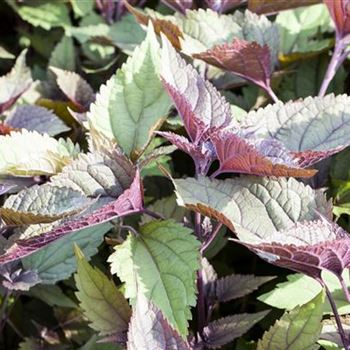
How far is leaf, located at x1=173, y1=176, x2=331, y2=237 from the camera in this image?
98cm

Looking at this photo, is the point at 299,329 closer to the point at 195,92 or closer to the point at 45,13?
the point at 195,92

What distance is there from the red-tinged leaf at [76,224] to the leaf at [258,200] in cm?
8

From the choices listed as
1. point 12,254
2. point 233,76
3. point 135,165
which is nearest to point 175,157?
point 233,76

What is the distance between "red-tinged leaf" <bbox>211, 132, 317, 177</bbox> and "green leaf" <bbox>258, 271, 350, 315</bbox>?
0.71 ft

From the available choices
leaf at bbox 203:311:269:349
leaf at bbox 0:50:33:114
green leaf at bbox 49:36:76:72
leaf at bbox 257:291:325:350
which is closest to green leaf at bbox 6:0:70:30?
green leaf at bbox 49:36:76:72

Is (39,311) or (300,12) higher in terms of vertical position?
(300,12)

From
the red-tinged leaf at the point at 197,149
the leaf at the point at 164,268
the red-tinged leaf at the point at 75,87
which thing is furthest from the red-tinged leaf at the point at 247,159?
the red-tinged leaf at the point at 75,87

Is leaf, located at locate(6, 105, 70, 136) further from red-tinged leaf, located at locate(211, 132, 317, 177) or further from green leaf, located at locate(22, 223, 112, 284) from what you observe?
red-tinged leaf, located at locate(211, 132, 317, 177)

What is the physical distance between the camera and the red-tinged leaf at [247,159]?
945mm

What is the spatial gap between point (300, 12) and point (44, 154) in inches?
31.6

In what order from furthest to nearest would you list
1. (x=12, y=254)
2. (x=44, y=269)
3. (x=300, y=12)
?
(x=300, y=12) → (x=44, y=269) → (x=12, y=254)

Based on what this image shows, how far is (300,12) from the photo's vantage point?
1598mm

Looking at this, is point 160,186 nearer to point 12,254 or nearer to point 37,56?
point 12,254

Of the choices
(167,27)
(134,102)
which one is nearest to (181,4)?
(167,27)
